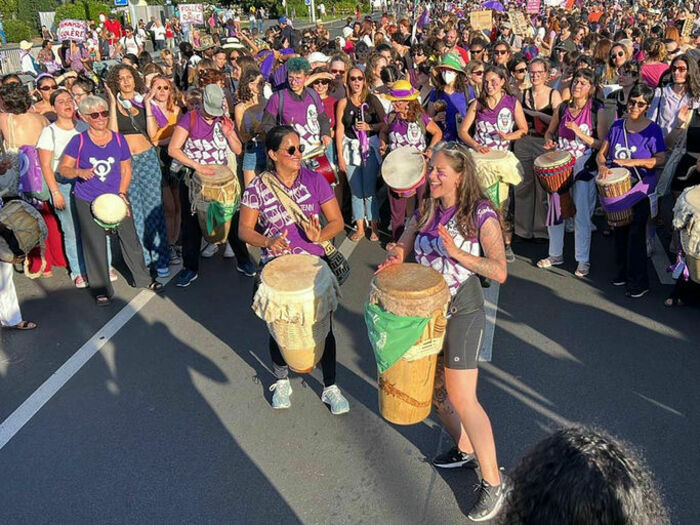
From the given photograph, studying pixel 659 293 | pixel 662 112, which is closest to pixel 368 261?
pixel 659 293

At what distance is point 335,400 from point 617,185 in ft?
9.63

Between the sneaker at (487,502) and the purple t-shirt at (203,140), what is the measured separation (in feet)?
13.3

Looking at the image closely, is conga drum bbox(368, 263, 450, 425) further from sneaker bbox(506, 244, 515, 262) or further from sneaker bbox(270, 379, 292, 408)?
sneaker bbox(506, 244, 515, 262)

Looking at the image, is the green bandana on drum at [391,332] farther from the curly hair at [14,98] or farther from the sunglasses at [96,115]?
the curly hair at [14,98]

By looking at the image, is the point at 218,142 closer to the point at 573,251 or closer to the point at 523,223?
the point at 523,223

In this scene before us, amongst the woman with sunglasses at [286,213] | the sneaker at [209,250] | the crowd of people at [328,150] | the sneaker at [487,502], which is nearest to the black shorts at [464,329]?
the crowd of people at [328,150]

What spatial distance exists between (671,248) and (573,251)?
0.90 meters

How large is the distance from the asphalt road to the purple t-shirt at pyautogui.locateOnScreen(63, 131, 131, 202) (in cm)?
106

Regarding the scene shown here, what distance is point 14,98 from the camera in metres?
5.98

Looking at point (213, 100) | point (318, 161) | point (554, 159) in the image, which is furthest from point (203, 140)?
point (554, 159)

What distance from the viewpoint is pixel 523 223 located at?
7.00m

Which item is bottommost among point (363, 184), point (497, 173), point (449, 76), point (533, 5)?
point (363, 184)

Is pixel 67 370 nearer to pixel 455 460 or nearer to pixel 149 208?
pixel 149 208

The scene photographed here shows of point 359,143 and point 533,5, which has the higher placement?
point 533,5
